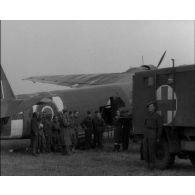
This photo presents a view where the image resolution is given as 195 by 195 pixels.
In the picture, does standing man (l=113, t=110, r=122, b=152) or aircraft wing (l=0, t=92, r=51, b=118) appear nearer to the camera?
aircraft wing (l=0, t=92, r=51, b=118)

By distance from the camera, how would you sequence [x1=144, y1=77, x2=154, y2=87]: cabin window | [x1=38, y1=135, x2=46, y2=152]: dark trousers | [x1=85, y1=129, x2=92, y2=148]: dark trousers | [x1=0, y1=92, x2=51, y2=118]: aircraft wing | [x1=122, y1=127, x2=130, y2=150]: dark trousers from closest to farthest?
[x1=144, y1=77, x2=154, y2=87]: cabin window < [x1=0, y1=92, x2=51, y2=118]: aircraft wing < [x1=38, y1=135, x2=46, y2=152]: dark trousers < [x1=122, y1=127, x2=130, y2=150]: dark trousers < [x1=85, y1=129, x2=92, y2=148]: dark trousers

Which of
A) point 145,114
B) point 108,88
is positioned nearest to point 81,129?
point 108,88

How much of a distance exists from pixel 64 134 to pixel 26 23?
18.1 feet

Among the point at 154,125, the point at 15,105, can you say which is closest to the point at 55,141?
the point at 15,105

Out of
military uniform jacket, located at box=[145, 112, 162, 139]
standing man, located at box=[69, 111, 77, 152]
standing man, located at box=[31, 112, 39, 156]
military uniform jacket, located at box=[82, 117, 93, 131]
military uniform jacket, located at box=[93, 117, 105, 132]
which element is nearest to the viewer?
military uniform jacket, located at box=[145, 112, 162, 139]

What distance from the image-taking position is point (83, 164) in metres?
10.9

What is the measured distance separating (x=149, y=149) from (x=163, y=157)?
0.48 metres

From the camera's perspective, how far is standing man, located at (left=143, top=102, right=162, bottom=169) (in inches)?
383

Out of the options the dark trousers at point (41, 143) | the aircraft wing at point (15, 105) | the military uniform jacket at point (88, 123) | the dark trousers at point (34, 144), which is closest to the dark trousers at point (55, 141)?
the dark trousers at point (41, 143)

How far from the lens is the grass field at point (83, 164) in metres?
9.55

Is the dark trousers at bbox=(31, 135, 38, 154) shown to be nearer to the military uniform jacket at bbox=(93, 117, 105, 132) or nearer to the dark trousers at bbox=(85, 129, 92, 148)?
the dark trousers at bbox=(85, 129, 92, 148)

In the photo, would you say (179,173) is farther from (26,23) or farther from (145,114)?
(26,23)

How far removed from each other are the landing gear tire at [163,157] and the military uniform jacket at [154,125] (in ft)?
1.45

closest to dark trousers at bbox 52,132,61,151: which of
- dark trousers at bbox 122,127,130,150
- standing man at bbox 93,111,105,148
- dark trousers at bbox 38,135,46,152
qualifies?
dark trousers at bbox 38,135,46,152
